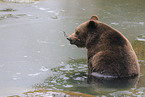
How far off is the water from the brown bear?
248 mm

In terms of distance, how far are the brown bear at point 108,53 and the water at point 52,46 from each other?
0.25 m

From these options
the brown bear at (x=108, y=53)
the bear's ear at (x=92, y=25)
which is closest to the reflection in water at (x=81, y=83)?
the brown bear at (x=108, y=53)

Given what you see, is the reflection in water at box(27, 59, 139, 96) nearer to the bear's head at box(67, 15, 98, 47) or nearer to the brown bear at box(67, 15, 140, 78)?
the brown bear at box(67, 15, 140, 78)

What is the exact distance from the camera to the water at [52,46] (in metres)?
4.51

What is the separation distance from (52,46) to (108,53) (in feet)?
9.40

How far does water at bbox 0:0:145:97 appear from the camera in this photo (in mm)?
4508

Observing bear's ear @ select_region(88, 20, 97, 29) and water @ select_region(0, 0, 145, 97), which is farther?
bear's ear @ select_region(88, 20, 97, 29)

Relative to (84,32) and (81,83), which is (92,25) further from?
(81,83)

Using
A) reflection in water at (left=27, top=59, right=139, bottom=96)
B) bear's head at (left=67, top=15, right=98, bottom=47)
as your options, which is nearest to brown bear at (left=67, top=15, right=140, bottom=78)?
bear's head at (left=67, top=15, right=98, bottom=47)

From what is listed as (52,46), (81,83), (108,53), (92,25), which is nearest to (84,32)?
(92,25)

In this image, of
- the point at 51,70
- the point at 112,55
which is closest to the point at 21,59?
the point at 51,70

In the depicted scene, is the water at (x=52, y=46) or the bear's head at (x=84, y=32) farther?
the bear's head at (x=84, y=32)

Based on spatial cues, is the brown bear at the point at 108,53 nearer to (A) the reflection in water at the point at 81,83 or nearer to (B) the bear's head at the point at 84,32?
(B) the bear's head at the point at 84,32

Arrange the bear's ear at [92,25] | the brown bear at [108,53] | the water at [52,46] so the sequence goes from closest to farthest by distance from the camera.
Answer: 1. the water at [52,46]
2. the brown bear at [108,53]
3. the bear's ear at [92,25]
